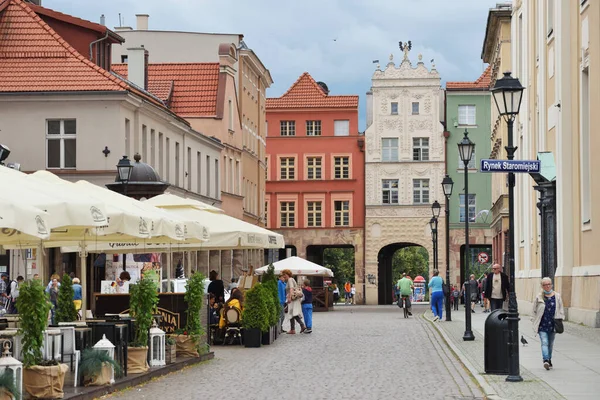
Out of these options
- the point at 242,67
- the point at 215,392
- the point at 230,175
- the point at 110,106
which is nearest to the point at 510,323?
the point at 215,392

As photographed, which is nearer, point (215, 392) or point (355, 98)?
point (215, 392)

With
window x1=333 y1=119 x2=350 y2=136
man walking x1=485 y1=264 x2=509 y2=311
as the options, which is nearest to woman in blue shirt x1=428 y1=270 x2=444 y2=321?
man walking x1=485 y1=264 x2=509 y2=311

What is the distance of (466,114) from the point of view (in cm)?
8700

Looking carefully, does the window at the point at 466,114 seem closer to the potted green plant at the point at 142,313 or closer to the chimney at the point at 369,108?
the chimney at the point at 369,108

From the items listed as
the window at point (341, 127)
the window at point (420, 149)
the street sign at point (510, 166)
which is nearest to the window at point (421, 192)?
the window at point (420, 149)

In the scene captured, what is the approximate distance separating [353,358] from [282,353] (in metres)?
2.12

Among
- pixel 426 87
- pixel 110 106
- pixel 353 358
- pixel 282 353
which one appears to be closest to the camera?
pixel 353 358

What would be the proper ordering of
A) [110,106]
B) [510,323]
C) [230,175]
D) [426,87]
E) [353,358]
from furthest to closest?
Answer: 1. [426,87]
2. [230,175]
3. [110,106]
4. [353,358]
5. [510,323]

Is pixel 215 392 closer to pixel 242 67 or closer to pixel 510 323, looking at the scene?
pixel 510 323

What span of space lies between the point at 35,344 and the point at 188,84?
51817 mm

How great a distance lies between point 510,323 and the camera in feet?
57.3

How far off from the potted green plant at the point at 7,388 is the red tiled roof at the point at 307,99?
76.1m

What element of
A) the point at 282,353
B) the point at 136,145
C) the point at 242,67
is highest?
the point at 242,67

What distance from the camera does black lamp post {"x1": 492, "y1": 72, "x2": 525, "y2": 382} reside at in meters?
17.2
